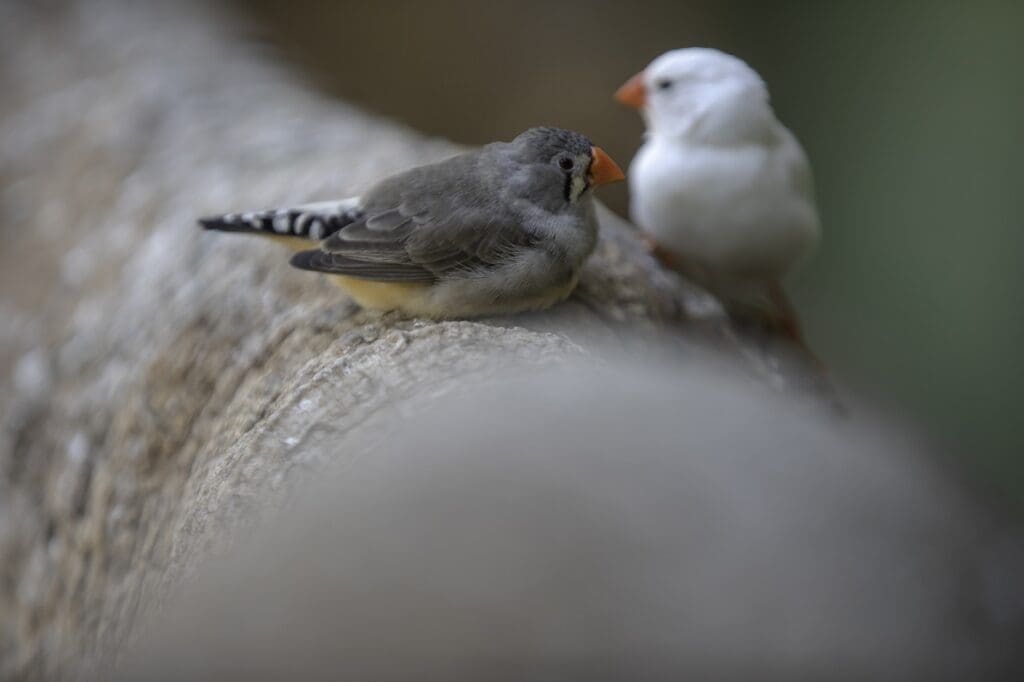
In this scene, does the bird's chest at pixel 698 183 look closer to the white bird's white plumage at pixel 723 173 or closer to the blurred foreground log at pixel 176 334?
the white bird's white plumage at pixel 723 173

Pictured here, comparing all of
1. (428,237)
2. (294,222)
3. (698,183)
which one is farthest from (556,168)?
(698,183)

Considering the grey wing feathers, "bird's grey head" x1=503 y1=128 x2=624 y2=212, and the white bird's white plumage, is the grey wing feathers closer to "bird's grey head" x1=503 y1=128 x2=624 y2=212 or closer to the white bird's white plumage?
"bird's grey head" x1=503 y1=128 x2=624 y2=212

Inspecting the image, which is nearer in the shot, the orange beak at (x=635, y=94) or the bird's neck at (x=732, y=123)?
the bird's neck at (x=732, y=123)

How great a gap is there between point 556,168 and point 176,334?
4.42 ft

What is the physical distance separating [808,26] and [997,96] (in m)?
1.05

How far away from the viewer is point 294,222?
2414 millimetres

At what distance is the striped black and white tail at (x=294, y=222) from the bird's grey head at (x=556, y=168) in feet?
1.38

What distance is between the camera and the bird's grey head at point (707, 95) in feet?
9.67

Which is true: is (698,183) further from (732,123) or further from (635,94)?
(635,94)

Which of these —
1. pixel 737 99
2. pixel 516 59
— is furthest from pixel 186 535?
pixel 516 59

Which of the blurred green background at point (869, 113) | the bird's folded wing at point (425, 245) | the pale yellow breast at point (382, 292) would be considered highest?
the blurred green background at point (869, 113)

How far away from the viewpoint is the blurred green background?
5.10 m

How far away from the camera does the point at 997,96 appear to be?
5.12 m

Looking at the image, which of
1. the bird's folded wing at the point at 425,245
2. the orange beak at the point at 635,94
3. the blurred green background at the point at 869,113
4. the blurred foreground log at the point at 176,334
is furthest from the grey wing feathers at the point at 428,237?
the blurred green background at the point at 869,113
